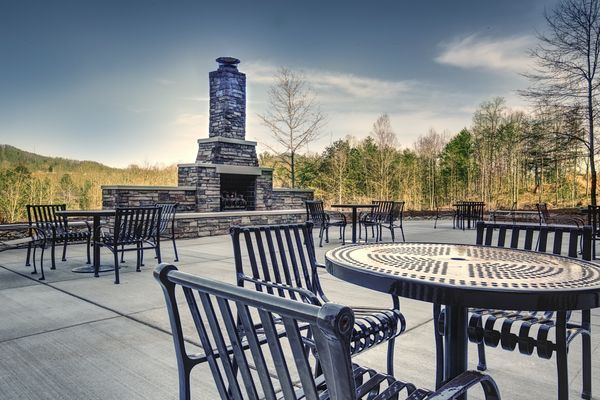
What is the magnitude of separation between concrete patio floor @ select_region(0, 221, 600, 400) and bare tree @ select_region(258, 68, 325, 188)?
487 inches

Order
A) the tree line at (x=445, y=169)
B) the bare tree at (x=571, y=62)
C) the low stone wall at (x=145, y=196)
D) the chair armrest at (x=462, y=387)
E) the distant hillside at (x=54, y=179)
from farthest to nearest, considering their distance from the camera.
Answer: the tree line at (x=445, y=169), the bare tree at (x=571, y=62), the distant hillside at (x=54, y=179), the low stone wall at (x=145, y=196), the chair armrest at (x=462, y=387)

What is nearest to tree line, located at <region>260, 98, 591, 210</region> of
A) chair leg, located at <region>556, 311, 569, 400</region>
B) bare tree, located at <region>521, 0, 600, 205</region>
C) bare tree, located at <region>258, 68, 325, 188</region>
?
bare tree, located at <region>258, 68, 325, 188</region>

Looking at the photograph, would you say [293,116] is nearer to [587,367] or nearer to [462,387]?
[587,367]

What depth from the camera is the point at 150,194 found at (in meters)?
8.22

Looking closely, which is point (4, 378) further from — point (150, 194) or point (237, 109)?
point (237, 109)

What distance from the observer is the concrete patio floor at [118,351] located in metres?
1.77

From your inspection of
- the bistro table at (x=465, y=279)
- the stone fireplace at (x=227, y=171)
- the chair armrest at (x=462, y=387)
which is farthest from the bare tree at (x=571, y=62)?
the chair armrest at (x=462, y=387)

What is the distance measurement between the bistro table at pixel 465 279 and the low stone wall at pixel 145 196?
7018mm

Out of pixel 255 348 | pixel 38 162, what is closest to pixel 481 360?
pixel 255 348

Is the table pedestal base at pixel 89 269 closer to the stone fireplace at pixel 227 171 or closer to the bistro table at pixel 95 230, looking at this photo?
the bistro table at pixel 95 230

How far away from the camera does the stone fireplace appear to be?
9.00 meters

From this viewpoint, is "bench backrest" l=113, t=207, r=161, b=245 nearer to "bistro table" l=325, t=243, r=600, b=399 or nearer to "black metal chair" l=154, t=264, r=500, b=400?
"bistro table" l=325, t=243, r=600, b=399

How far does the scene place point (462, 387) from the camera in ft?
2.99

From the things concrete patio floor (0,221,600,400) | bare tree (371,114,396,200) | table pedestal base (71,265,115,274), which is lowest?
concrete patio floor (0,221,600,400)
